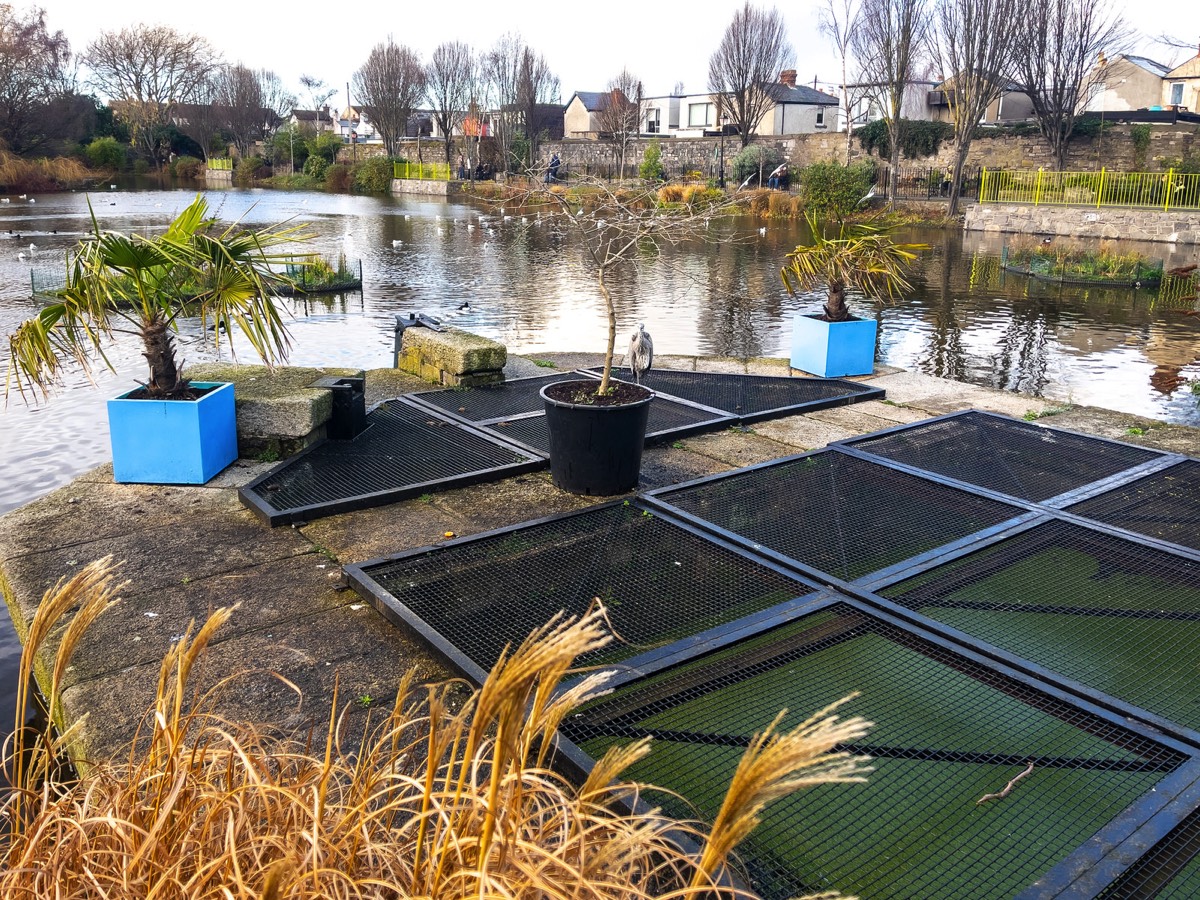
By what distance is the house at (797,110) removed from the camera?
53.6m

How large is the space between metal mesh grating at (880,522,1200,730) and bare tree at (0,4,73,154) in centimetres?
Answer: 5711

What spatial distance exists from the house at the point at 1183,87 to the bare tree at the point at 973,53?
21744mm

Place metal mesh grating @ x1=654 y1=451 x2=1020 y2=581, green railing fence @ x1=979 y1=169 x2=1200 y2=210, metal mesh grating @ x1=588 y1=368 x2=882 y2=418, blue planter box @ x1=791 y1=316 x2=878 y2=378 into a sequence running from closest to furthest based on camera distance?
metal mesh grating @ x1=654 y1=451 x2=1020 y2=581 < metal mesh grating @ x1=588 y1=368 x2=882 y2=418 < blue planter box @ x1=791 y1=316 x2=878 y2=378 < green railing fence @ x1=979 y1=169 x2=1200 y2=210

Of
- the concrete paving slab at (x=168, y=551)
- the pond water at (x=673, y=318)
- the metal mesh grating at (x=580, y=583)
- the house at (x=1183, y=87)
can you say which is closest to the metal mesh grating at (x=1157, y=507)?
the metal mesh grating at (x=580, y=583)

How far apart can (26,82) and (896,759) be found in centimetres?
6081

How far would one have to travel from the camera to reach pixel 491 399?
25.0 feet

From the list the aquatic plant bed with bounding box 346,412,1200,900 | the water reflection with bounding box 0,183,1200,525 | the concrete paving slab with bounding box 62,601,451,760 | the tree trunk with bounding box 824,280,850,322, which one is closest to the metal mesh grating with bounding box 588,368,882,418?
the tree trunk with bounding box 824,280,850,322

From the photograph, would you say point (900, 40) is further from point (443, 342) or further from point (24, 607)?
point (24, 607)

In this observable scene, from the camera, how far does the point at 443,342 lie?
815 cm

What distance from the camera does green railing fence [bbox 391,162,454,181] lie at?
2016 inches

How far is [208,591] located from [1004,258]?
779 inches

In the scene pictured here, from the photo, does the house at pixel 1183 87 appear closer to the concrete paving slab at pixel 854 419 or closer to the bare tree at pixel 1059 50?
the bare tree at pixel 1059 50

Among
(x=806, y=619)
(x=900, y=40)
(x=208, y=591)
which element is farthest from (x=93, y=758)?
(x=900, y=40)

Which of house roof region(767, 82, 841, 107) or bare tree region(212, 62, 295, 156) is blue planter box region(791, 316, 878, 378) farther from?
bare tree region(212, 62, 295, 156)
